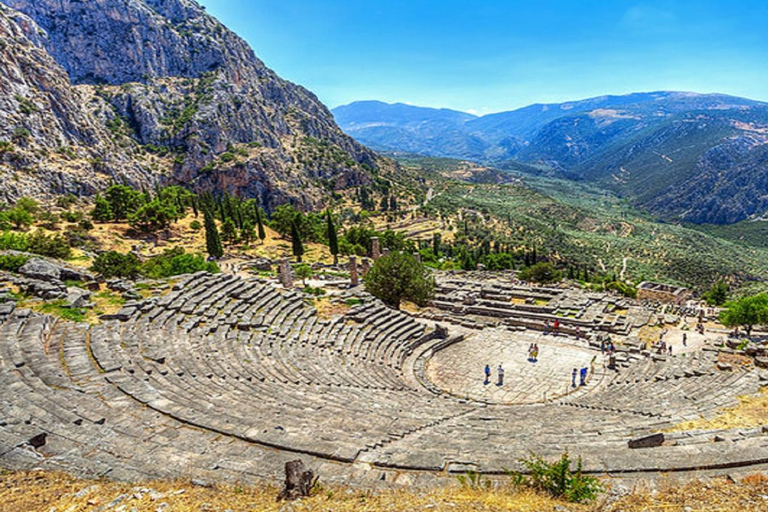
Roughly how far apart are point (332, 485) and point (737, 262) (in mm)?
133854

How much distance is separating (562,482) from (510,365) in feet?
59.4

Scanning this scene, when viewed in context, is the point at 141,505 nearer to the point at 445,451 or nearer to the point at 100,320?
the point at 445,451

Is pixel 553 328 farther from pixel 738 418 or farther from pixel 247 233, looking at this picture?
pixel 247 233

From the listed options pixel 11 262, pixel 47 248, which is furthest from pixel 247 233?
pixel 11 262

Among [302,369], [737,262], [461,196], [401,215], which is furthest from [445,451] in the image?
[461,196]

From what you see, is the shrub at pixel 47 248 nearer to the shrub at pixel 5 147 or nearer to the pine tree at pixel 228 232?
the pine tree at pixel 228 232

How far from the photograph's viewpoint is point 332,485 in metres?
7.65

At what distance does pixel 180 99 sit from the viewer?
396 feet

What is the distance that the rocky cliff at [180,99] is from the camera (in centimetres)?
10481

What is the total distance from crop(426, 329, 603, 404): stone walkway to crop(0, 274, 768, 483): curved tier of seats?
1.64 metres

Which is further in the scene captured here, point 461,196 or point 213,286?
point 461,196

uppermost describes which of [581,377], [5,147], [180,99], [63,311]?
[180,99]

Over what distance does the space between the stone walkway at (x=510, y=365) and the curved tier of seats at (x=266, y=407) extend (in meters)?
1.64

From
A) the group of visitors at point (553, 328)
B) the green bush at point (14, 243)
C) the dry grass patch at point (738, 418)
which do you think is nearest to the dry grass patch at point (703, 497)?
the dry grass patch at point (738, 418)
